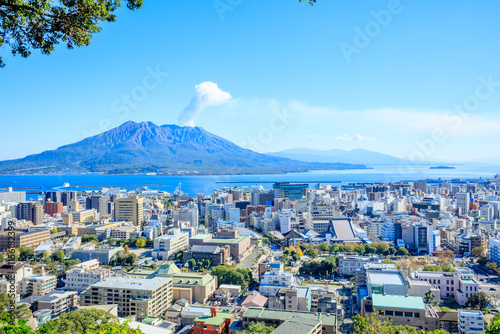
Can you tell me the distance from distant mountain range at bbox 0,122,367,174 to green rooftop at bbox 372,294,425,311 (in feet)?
169

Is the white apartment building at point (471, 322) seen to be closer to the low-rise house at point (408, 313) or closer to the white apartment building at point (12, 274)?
the low-rise house at point (408, 313)

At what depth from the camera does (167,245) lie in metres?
12.1

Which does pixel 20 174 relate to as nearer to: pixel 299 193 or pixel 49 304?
pixel 299 193

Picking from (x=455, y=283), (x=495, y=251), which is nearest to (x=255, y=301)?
(x=455, y=283)

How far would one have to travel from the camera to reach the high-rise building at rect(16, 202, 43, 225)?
687 inches

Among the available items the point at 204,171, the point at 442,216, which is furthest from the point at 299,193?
the point at 204,171

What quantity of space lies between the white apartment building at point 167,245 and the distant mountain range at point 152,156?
1775 inches

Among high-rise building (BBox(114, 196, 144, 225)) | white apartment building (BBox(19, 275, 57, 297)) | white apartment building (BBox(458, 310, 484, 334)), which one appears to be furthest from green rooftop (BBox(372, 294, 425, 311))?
high-rise building (BBox(114, 196, 144, 225))

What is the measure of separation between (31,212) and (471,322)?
1784 centimetres

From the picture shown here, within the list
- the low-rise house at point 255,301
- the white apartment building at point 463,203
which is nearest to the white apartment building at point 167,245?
the low-rise house at point 255,301

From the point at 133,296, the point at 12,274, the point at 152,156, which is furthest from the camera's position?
the point at 152,156

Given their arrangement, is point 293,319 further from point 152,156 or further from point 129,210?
point 152,156

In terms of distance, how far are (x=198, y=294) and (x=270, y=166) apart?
64.3 m

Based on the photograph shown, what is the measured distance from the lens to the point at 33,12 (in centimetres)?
177
